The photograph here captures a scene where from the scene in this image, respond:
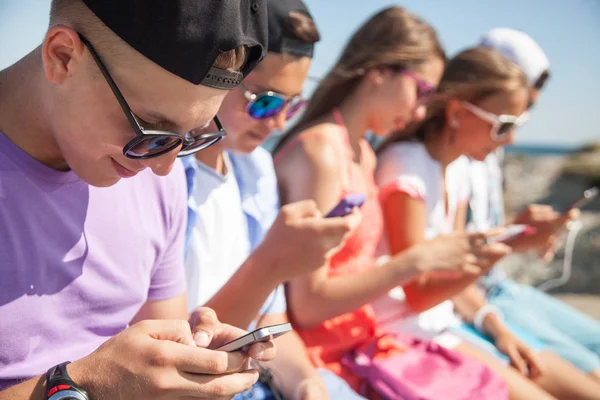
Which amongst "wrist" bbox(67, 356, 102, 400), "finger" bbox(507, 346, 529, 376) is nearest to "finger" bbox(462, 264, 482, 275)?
"finger" bbox(507, 346, 529, 376)

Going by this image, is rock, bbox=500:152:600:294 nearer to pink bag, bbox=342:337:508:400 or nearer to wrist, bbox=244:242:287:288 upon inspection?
pink bag, bbox=342:337:508:400

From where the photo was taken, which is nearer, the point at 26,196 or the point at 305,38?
the point at 26,196

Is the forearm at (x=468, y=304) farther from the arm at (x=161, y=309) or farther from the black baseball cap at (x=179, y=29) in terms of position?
the black baseball cap at (x=179, y=29)

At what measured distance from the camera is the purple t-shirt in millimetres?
1287

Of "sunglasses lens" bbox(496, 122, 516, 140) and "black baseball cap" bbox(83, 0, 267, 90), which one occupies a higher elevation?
"black baseball cap" bbox(83, 0, 267, 90)

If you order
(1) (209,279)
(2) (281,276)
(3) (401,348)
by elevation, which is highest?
(2) (281,276)

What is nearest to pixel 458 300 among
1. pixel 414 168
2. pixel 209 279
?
pixel 414 168

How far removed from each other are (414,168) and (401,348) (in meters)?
0.96

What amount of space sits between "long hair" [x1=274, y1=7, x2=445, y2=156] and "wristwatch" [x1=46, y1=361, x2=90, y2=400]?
1.79 meters

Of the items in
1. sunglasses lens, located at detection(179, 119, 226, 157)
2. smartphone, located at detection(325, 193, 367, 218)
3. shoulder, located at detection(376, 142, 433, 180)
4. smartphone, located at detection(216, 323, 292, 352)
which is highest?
sunglasses lens, located at detection(179, 119, 226, 157)

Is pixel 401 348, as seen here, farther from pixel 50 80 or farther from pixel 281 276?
pixel 50 80

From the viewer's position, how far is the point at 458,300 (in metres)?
3.26

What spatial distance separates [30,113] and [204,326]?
2.01ft

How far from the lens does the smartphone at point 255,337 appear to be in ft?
3.77
